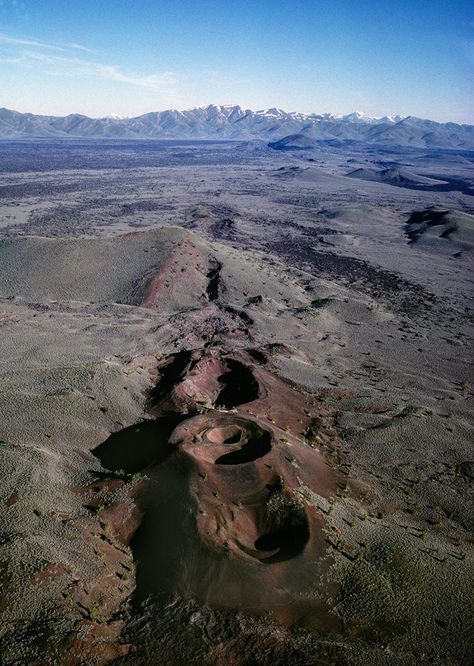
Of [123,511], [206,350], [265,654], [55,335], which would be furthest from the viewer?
[55,335]

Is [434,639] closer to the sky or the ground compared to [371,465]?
closer to the sky

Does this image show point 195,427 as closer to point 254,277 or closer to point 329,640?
point 329,640

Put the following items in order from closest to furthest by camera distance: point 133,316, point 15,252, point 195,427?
point 195,427
point 133,316
point 15,252

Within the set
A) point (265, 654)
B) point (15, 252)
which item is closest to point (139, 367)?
point (265, 654)

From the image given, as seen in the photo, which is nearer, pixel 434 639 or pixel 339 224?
pixel 434 639

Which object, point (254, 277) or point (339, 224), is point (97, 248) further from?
point (339, 224)

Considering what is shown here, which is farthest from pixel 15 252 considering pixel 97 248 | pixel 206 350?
pixel 206 350
